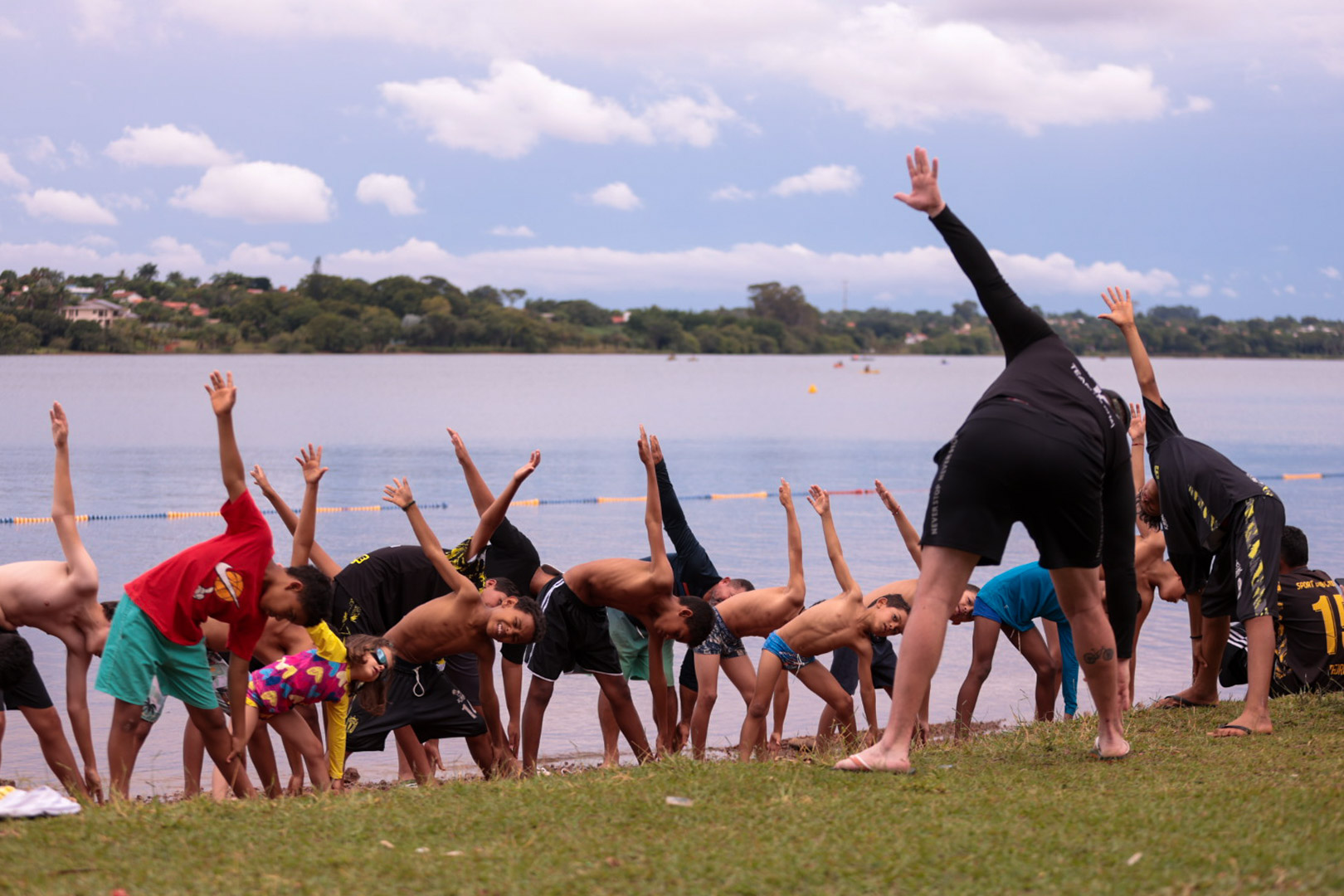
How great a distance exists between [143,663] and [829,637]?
408cm

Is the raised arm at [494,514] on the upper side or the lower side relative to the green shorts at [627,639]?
upper

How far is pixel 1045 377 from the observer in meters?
5.01

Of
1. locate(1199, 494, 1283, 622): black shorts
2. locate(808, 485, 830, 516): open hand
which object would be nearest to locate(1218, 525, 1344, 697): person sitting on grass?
locate(1199, 494, 1283, 622): black shorts

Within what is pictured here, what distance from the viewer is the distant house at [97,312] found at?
115069 millimetres

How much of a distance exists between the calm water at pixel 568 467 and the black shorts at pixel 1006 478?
4643 millimetres

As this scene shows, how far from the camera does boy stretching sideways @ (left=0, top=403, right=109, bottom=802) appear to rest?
633cm

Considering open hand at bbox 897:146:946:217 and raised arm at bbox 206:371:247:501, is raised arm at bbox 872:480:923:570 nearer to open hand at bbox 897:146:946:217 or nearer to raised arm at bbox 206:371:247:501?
open hand at bbox 897:146:946:217

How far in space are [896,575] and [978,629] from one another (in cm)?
726

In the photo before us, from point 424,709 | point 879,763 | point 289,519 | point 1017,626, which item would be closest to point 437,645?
point 424,709

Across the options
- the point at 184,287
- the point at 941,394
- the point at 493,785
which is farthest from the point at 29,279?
the point at 493,785

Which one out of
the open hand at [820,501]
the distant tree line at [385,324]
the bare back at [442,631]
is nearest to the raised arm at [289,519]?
the bare back at [442,631]

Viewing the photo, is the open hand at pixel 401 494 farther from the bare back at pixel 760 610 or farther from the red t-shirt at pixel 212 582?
the bare back at pixel 760 610

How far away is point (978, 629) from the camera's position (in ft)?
28.0

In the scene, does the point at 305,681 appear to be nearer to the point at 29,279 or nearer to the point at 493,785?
the point at 493,785
